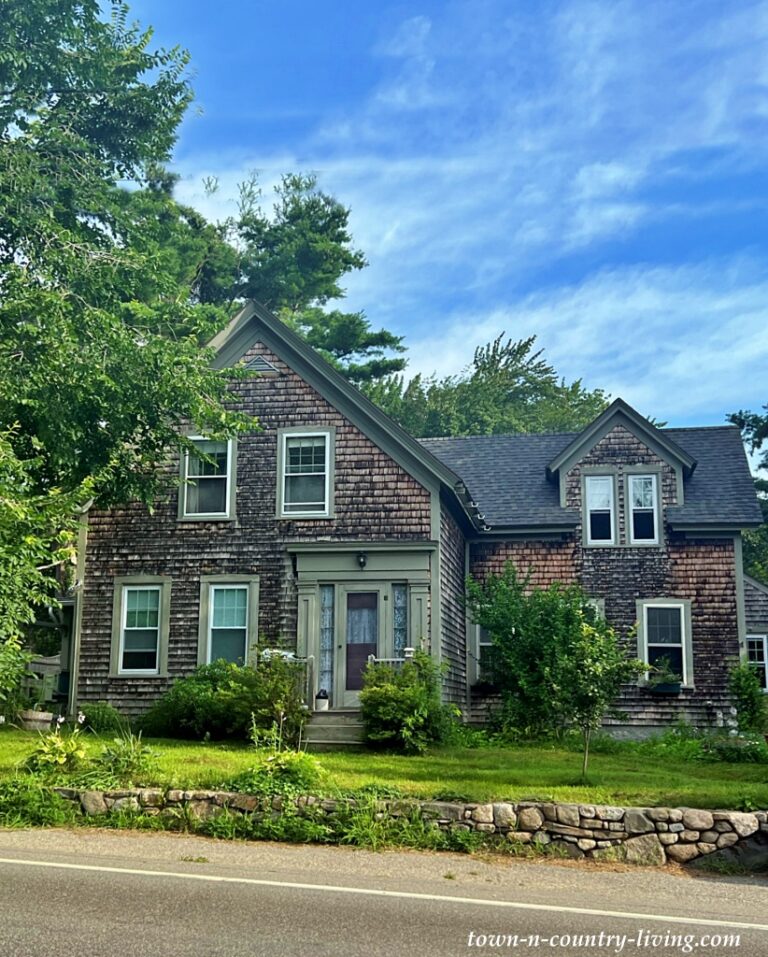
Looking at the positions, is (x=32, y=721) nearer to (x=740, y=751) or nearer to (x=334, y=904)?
(x=334, y=904)

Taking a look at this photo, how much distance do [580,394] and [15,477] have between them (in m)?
42.2

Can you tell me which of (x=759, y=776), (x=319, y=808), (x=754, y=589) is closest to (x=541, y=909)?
(x=319, y=808)

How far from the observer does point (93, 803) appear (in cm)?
1254

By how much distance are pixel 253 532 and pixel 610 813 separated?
11242 millimetres

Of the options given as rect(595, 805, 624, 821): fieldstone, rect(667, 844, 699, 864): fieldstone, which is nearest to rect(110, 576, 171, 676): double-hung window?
rect(595, 805, 624, 821): fieldstone

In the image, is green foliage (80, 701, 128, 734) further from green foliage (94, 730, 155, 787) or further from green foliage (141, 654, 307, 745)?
green foliage (94, 730, 155, 787)

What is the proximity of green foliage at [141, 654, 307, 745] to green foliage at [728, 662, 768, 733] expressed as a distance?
8.84 metres

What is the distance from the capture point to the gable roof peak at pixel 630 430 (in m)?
23.8

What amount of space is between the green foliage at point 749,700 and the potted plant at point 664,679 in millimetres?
1205

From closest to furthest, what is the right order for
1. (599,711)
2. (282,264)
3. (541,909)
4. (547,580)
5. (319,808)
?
1. (541,909)
2. (319,808)
3. (599,711)
4. (547,580)
5. (282,264)

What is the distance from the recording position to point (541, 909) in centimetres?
868

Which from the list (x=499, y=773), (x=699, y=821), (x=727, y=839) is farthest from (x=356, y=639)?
(x=727, y=839)

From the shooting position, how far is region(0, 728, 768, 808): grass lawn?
12.3 m

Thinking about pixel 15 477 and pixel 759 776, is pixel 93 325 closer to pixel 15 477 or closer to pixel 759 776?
pixel 15 477
